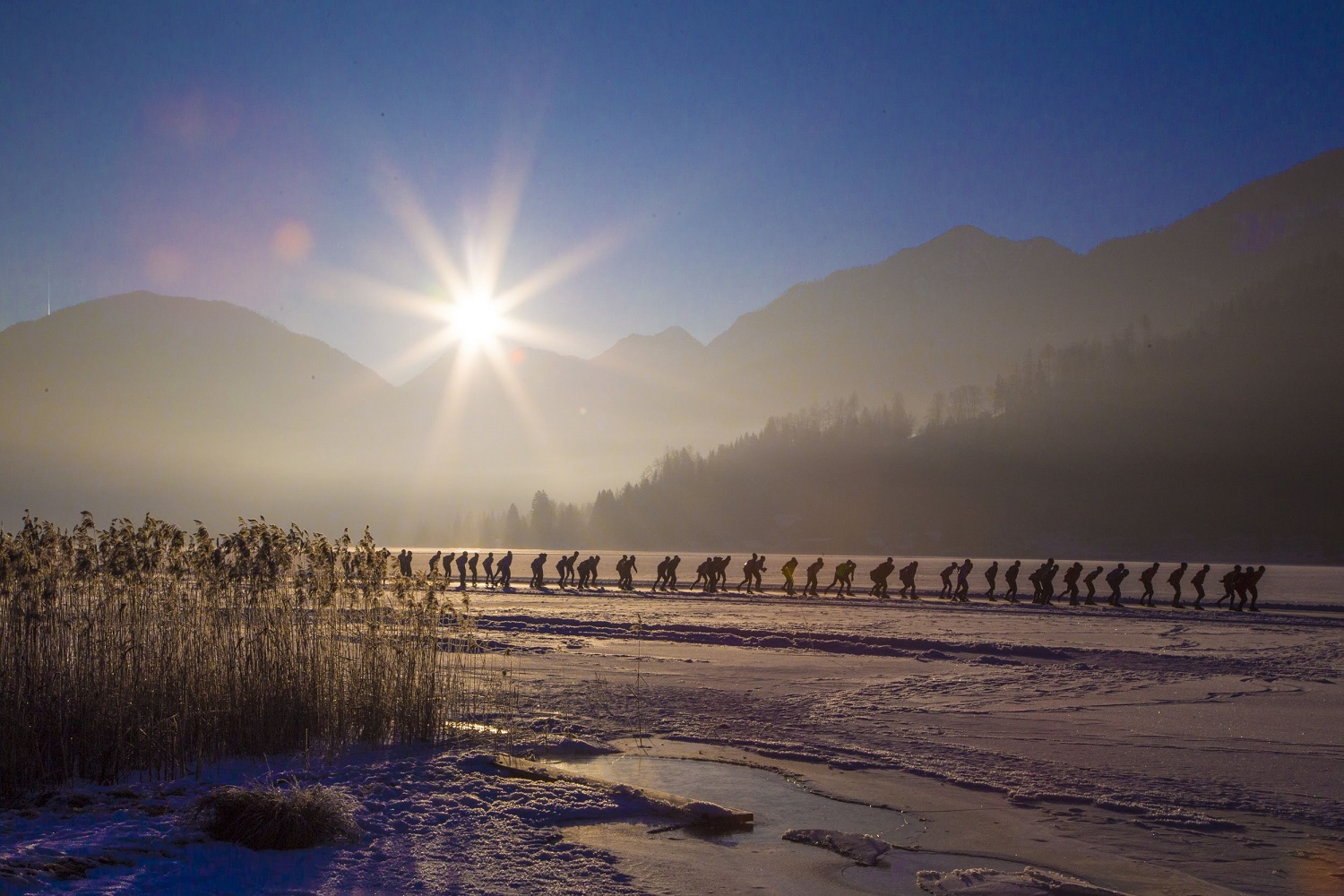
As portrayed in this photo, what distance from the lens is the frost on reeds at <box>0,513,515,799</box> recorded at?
340 inches

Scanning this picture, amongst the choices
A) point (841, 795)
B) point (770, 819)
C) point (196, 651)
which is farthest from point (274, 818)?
point (841, 795)

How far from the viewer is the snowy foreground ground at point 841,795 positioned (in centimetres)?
654

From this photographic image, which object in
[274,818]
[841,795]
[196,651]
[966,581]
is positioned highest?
[196,651]

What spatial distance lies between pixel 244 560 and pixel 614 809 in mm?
4848

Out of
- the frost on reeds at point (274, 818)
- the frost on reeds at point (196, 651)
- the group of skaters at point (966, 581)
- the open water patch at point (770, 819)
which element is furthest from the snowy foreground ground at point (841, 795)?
the group of skaters at point (966, 581)

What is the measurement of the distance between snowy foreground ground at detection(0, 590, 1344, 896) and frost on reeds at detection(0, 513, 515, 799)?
0.59 m

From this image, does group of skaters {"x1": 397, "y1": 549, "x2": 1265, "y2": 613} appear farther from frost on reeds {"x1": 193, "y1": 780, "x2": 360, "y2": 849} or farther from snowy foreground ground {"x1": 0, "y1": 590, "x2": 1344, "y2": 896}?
frost on reeds {"x1": 193, "y1": 780, "x2": 360, "y2": 849}

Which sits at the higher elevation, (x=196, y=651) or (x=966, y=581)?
(x=196, y=651)

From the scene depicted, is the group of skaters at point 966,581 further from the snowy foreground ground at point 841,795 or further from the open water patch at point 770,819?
the open water patch at point 770,819

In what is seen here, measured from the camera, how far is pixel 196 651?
31.3 ft

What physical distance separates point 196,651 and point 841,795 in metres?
6.49

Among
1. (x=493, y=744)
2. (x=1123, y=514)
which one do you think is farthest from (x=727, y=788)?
(x=1123, y=514)

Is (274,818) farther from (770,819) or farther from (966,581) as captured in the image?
(966,581)

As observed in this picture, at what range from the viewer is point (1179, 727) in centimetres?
1178
